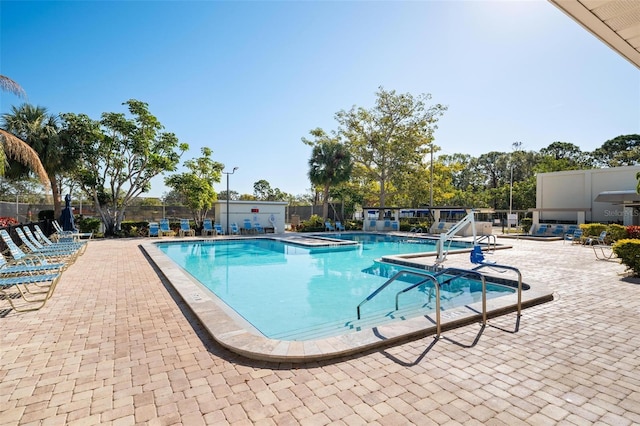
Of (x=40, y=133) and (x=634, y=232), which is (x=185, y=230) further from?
(x=634, y=232)

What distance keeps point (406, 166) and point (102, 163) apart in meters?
19.6

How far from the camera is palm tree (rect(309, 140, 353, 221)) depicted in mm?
22812

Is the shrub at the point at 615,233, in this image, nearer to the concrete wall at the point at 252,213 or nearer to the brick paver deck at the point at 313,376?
the brick paver deck at the point at 313,376

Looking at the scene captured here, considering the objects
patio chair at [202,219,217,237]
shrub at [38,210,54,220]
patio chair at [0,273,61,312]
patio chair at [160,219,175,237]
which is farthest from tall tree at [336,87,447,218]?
patio chair at [0,273,61,312]

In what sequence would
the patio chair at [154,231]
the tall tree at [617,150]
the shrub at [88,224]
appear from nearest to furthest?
the shrub at [88,224] < the patio chair at [154,231] < the tall tree at [617,150]

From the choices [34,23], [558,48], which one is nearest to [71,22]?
[34,23]

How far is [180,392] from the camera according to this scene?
2.51m

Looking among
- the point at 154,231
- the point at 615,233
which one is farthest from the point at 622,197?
the point at 154,231

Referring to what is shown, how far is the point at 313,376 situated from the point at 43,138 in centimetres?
1869

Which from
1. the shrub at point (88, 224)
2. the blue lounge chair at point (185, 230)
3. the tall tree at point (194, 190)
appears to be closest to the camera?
the shrub at point (88, 224)

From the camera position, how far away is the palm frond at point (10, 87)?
337 inches

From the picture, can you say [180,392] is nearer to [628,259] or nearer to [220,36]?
[628,259]

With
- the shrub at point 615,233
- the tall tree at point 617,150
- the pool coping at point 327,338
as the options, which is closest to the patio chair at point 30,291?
the pool coping at point 327,338

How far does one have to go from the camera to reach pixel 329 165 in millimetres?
22828
